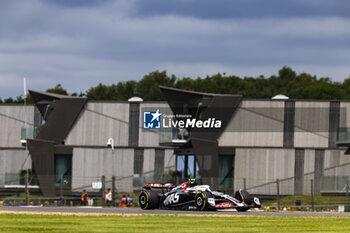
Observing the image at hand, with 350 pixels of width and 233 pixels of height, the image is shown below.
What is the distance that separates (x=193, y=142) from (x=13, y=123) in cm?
1877

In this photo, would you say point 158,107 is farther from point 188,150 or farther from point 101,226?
point 101,226

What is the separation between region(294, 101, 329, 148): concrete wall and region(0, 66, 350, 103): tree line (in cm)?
5809

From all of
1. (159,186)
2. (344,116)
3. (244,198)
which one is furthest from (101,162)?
(244,198)

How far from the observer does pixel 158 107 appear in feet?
211

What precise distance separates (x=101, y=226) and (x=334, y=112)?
4282 centimetres

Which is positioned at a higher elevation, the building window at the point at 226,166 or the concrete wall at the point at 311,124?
the concrete wall at the point at 311,124

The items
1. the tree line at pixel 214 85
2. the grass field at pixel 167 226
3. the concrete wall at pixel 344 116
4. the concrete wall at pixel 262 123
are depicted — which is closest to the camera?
the grass field at pixel 167 226

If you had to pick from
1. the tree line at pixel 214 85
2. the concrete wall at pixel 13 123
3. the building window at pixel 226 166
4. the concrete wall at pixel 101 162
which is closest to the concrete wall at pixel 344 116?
the building window at pixel 226 166

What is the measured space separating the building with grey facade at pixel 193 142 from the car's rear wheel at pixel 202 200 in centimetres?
2170

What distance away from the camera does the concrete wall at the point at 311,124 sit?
199 feet

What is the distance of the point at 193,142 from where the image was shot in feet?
200

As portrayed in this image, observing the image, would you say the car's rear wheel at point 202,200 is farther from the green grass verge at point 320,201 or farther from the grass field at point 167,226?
the green grass verge at point 320,201

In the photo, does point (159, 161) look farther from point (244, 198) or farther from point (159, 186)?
point (244, 198)

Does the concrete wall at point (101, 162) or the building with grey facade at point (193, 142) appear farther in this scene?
the concrete wall at point (101, 162)
